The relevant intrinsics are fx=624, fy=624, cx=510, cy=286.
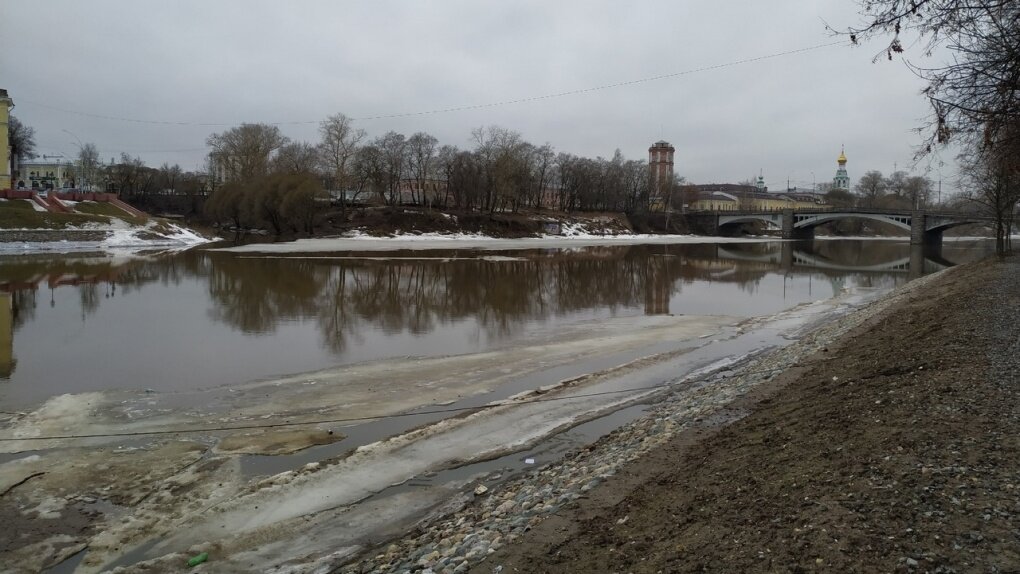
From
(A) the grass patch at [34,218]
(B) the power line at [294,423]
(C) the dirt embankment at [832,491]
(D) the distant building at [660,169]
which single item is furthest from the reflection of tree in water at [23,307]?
(D) the distant building at [660,169]

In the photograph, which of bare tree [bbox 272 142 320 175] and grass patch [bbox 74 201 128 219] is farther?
bare tree [bbox 272 142 320 175]

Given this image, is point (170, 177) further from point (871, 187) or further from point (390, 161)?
point (871, 187)

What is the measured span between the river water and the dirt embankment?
32.5 feet

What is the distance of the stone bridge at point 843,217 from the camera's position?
87.7 meters

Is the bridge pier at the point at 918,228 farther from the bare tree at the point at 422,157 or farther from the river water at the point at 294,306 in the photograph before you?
the bare tree at the point at 422,157

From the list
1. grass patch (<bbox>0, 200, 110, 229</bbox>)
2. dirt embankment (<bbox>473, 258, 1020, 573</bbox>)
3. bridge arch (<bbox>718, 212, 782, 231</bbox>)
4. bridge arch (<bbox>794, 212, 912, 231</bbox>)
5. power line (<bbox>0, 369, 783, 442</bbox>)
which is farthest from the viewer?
bridge arch (<bbox>718, 212, 782, 231</bbox>)

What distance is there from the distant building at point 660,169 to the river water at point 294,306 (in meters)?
88.9

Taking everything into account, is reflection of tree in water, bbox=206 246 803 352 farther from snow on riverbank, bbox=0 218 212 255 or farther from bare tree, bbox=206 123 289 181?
bare tree, bbox=206 123 289 181

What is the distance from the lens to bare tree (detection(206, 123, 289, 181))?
9825 centimetres

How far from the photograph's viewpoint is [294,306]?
24.7 metres

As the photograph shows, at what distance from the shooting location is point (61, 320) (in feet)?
70.3

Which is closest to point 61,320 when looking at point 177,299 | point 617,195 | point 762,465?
point 177,299

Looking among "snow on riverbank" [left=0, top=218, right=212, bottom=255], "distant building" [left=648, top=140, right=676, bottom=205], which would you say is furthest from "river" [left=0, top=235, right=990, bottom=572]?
"distant building" [left=648, top=140, right=676, bottom=205]

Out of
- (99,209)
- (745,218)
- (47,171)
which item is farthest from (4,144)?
(745,218)
